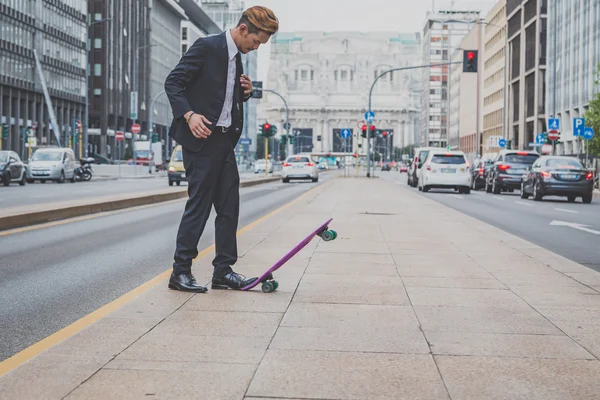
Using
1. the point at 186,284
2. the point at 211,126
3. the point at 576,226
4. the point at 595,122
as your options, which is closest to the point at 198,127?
the point at 211,126

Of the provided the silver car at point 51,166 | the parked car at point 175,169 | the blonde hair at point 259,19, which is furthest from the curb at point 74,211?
the silver car at point 51,166

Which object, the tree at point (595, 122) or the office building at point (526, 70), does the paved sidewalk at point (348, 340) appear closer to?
the tree at point (595, 122)

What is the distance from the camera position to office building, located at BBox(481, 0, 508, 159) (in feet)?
364

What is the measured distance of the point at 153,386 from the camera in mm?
4074

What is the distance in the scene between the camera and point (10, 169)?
42.4 meters

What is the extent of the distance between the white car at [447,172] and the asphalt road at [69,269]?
2274 centimetres

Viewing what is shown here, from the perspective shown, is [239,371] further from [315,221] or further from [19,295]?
[315,221]

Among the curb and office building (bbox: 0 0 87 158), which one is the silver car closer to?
office building (bbox: 0 0 87 158)

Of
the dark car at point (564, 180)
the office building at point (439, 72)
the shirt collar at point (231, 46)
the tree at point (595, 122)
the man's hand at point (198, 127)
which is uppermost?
the office building at point (439, 72)

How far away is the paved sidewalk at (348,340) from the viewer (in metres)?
4.11

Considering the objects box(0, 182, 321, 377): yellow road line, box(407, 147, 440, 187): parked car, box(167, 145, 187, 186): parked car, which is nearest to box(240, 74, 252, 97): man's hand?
box(0, 182, 321, 377): yellow road line

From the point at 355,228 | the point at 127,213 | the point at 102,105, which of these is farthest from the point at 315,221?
the point at 102,105

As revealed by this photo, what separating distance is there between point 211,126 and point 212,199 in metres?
0.55

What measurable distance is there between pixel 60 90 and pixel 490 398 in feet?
296
